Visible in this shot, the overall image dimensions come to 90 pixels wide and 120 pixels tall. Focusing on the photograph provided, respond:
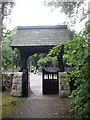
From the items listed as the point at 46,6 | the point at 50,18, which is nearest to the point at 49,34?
the point at 50,18

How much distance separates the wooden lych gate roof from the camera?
4.16 m

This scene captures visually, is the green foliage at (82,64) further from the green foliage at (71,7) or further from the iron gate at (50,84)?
the iron gate at (50,84)

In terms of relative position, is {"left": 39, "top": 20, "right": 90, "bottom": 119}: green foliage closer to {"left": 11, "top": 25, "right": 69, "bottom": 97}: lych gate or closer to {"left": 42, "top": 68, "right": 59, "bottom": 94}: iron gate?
{"left": 11, "top": 25, "right": 69, "bottom": 97}: lych gate

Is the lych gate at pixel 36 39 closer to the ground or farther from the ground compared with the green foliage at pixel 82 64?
farther from the ground

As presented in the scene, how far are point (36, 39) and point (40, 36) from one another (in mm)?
138

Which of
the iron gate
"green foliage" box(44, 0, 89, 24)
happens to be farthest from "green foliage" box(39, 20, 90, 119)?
the iron gate

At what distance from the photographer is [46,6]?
2.50 m

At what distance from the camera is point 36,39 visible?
431 cm

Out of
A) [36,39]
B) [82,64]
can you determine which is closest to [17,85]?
[36,39]

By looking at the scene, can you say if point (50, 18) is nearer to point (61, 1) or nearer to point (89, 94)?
point (61, 1)

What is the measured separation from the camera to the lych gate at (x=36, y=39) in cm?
414

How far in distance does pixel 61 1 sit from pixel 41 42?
178 cm

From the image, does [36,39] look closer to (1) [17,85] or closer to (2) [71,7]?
(1) [17,85]

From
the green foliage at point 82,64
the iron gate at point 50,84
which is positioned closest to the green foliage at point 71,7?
the green foliage at point 82,64
